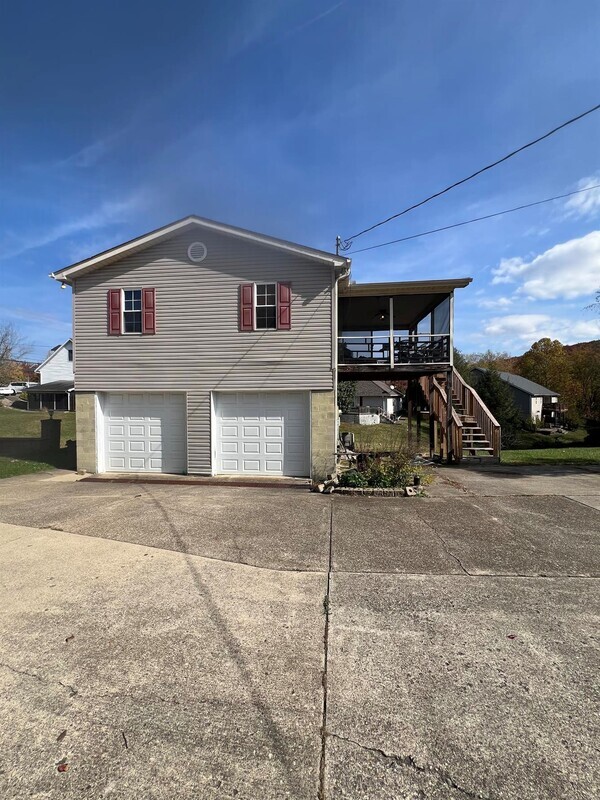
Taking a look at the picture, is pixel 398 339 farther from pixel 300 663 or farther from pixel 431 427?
pixel 300 663

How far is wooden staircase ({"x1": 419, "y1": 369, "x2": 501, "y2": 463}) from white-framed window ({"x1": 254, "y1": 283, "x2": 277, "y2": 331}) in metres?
5.96

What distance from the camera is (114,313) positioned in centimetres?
1102

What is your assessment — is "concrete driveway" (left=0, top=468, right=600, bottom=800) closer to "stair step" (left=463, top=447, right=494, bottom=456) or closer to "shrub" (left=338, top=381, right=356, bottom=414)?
"stair step" (left=463, top=447, right=494, bottom=456)

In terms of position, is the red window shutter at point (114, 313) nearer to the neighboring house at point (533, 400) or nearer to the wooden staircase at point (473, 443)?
the wooden staircase at point (473, 443)

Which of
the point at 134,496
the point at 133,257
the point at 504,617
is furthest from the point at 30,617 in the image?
the point at 133,257

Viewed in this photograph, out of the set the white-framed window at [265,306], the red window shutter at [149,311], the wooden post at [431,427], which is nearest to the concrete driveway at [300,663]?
the white-framed window at [265,306]

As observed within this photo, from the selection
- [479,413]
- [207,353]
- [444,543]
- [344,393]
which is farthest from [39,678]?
[344,393]

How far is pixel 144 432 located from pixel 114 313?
→ 3200 mm

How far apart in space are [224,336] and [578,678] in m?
9.33

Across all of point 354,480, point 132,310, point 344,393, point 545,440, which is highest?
point 132,310

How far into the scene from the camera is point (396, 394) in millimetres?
40531

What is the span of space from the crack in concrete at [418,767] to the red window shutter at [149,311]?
10.2 metres

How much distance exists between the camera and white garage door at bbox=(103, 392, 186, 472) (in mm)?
10875

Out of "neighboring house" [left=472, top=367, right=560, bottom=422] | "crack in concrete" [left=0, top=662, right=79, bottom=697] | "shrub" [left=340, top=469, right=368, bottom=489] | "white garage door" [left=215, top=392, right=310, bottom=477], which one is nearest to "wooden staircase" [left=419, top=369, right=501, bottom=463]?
"white garage door" [left=215, top=392, right=310, bottom=477]
